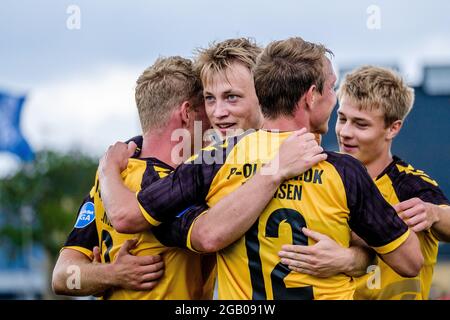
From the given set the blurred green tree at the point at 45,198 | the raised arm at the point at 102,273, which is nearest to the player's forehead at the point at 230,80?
the raised arm at the point at 102,273

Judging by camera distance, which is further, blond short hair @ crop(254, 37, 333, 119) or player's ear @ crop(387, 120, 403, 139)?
player's ear @ crop(387, 120, 403, 139)

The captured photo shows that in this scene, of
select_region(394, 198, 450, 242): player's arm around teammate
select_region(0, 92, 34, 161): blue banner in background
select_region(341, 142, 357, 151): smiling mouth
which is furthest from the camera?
select_region(0, 92, 34, 161): blue banner in background

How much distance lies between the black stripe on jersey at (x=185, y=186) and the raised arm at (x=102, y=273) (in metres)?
0.49

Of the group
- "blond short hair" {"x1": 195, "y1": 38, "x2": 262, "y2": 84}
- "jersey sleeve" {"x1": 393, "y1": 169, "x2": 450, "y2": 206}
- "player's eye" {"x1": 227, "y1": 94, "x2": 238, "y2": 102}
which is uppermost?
"blond short hair" {"x1": 195, "y1": 38, "x2": 262, "y2": 84}

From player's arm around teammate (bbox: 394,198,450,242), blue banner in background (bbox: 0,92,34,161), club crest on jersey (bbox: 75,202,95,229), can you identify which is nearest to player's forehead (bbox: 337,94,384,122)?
player's arm around teammate (bbox: 394,198,450,242)

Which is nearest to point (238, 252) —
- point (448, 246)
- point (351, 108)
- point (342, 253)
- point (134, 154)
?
point (342, 253)

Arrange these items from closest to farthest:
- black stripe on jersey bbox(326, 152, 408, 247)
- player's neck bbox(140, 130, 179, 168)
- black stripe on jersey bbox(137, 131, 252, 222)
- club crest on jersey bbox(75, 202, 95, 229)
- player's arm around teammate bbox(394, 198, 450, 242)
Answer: black stripe on jersey bbox(326, 152, 408, 247), black stripe on jersey bbox(137, 131, 252, 222), player's arm around teammate bbox(394, 198, 450, 242), player's neck bbox(140, 130, 179, 168), club crest on jersey bbox(75, 202, 95, 229)

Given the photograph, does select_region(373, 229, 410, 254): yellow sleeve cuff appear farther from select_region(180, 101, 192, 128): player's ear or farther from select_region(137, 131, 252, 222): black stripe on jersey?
select_region(180, 101, 192, 128): player's ear

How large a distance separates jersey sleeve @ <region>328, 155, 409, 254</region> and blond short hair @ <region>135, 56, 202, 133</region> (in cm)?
144

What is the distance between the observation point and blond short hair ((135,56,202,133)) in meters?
5.82

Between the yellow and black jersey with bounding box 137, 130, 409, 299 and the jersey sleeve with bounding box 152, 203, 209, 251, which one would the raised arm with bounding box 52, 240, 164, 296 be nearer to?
the jersey sleeve with bounding box 152, 203, 209, 251

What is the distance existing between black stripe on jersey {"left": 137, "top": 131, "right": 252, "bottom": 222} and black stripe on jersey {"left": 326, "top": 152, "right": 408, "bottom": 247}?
70 centimetres

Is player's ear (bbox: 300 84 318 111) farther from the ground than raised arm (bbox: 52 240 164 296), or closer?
farther from the ground

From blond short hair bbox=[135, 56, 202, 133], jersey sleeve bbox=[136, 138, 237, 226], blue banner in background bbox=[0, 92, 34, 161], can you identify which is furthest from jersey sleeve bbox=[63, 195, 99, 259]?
blue banner in background bbox=[0, 92, 34, 161]
